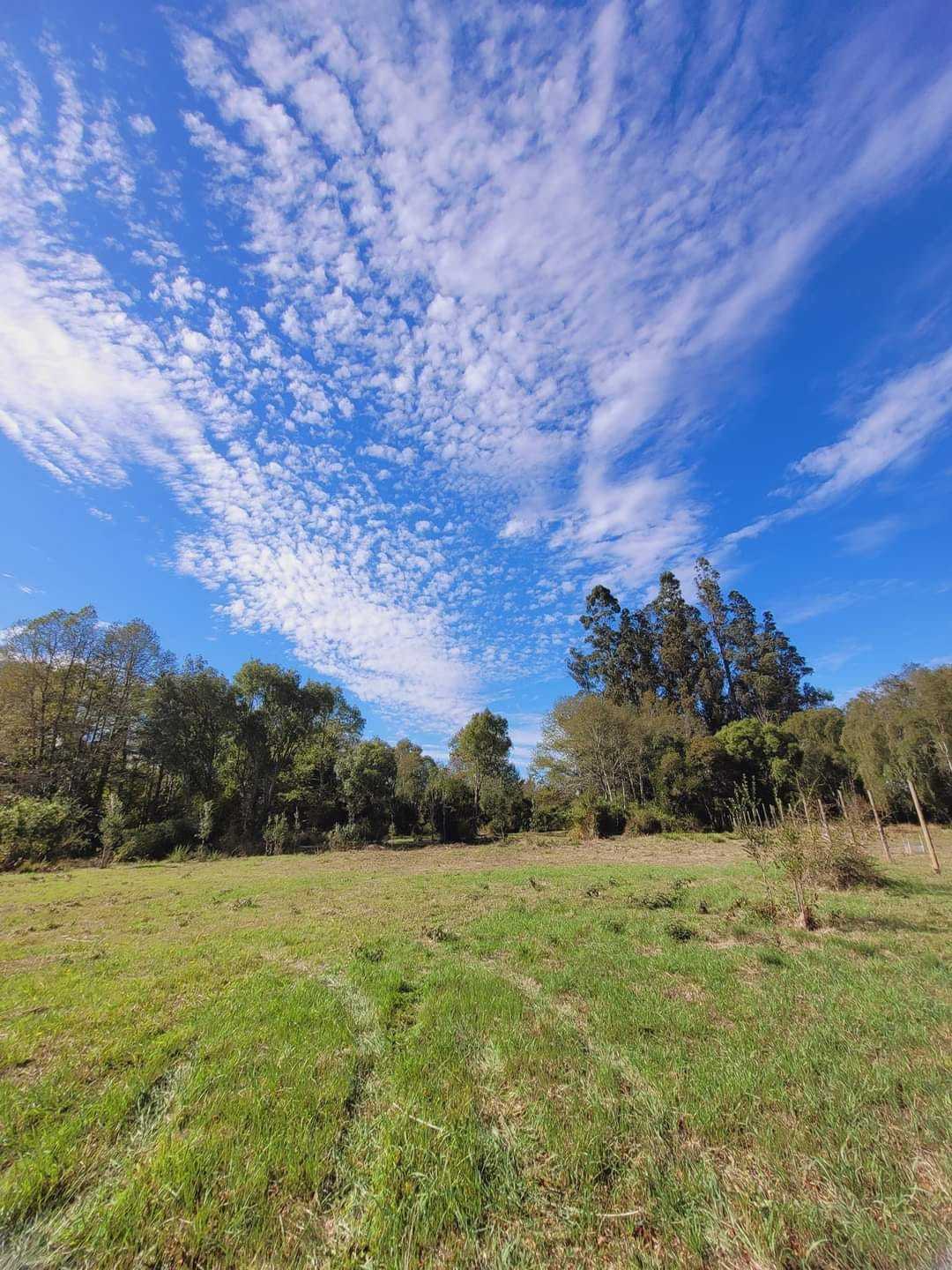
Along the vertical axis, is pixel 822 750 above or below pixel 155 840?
above

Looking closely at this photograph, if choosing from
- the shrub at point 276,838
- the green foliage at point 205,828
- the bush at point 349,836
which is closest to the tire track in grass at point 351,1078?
the green foliage at point 205,828

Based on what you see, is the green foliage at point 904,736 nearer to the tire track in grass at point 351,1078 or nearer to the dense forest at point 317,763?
the dense forest at point 317,763

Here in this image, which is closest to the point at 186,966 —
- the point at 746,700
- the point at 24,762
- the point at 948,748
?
the point at 24,762

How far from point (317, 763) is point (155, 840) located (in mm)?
11115

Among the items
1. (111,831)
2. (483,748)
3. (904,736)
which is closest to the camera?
(111,831)

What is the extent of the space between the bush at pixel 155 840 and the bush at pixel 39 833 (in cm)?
186

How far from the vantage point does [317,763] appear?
108 feet

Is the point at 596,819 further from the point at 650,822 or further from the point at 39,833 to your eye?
the point at 39,833

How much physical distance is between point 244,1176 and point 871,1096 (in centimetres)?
396

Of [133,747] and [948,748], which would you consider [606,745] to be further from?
[133,747]

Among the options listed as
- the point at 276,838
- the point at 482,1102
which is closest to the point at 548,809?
the point at 276,838

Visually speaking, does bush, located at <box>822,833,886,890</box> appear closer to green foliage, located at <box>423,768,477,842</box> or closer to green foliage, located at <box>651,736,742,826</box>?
green foliage, located at <box>651,736,742,826</box>

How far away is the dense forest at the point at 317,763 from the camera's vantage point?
78.2 ft

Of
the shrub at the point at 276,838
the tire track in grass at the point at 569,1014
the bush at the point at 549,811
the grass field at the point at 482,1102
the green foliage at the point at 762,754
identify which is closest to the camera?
the grass field at the point at 482,1102
